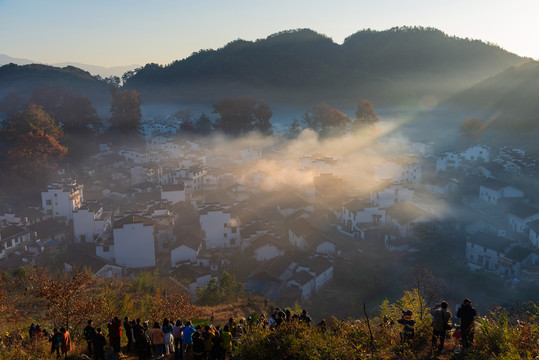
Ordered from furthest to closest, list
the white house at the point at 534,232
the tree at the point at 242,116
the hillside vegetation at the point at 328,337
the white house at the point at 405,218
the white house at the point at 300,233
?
1. the tree at the point at 242,116
2. the white house at the point at 405,218
3. the white house at the point at 300,233
4. the white house at the point at 534,232
5. the hillside vegetation at the point at 328,337

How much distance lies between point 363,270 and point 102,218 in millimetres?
13100

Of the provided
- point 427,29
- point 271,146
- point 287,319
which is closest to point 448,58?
point 427,29

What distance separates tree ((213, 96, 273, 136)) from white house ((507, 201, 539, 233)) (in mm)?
26212

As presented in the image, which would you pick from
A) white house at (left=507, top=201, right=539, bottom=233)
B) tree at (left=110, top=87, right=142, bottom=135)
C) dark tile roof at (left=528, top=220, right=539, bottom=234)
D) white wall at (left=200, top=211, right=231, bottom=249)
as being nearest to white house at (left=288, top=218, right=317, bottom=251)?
white wall at (left=200, top=211, right=231, bottom=249)

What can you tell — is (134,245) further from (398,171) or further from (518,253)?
(398,171)

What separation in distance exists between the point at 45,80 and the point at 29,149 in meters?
32.9

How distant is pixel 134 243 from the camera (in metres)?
17.2

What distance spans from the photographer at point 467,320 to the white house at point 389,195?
17.3 meters

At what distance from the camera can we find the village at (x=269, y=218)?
56.2 feet

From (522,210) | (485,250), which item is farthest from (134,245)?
(522,210)

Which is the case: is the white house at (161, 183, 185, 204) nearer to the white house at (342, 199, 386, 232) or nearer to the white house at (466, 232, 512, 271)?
the white house at (342, 199, 386, 232)

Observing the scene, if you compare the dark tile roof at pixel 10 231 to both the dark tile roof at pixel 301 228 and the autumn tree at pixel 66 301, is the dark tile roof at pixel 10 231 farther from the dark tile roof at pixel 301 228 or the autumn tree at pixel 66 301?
the autumn tree at pixel 66 301

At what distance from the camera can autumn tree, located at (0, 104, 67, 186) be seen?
2611 centimetres

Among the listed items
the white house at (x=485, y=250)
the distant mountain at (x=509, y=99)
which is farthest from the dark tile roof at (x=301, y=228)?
the distant mountain at (x=509, y=99)
